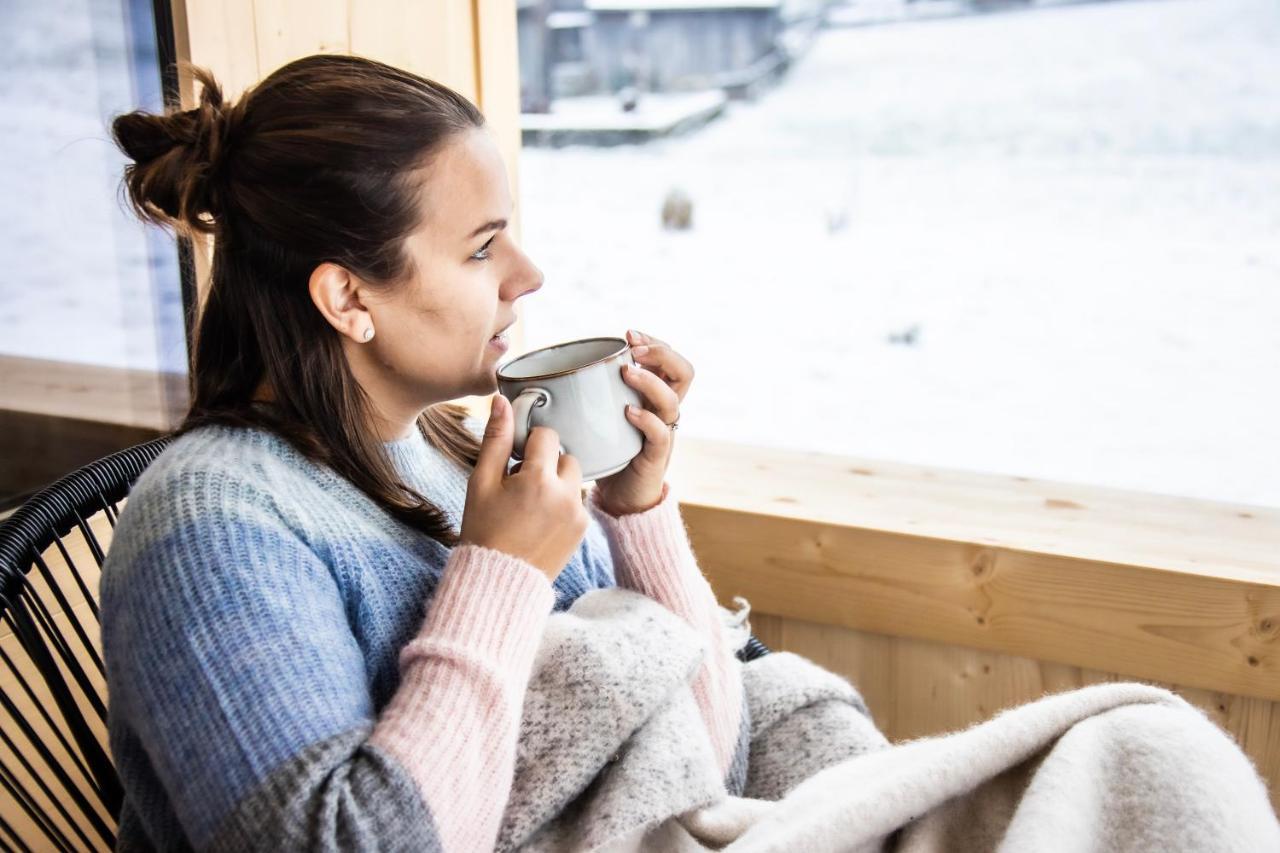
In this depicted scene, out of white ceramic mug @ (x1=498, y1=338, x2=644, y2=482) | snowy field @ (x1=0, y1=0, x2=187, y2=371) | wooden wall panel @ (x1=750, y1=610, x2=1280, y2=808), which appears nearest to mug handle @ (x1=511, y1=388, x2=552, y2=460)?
white ceramic mug @ (x1=498, y1=338, x2=644, y2=482)

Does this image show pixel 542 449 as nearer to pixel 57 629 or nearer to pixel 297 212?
A: pixel 297 212

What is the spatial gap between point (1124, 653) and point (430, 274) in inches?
42.4

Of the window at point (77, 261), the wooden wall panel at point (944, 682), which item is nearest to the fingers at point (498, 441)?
the window at point (77, 261)

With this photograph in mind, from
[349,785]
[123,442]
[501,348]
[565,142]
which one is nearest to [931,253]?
[565,142]

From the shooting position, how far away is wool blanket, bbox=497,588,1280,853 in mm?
760

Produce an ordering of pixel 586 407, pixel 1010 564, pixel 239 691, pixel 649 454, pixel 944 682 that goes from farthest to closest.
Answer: pixel 944 682, pixel 1010 564, pixel 649 454, pixel 586 407, pixel 239 691

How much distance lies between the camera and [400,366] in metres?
0.98

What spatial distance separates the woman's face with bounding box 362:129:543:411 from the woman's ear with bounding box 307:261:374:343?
0.04 ft

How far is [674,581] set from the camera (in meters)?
1.09

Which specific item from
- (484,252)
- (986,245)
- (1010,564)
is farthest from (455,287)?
(986,245)

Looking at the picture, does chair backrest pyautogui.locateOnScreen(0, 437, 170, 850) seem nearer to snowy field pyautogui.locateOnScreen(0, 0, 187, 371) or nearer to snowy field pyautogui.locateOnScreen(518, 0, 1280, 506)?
snowy field pyautogui.locateOnScreen(0, 0, 187, 371)

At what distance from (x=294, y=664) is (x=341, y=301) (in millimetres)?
321

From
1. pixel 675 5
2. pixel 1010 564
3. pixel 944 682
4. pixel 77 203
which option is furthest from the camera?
pixel 675 5

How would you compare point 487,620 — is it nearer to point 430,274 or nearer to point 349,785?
point 349,785
